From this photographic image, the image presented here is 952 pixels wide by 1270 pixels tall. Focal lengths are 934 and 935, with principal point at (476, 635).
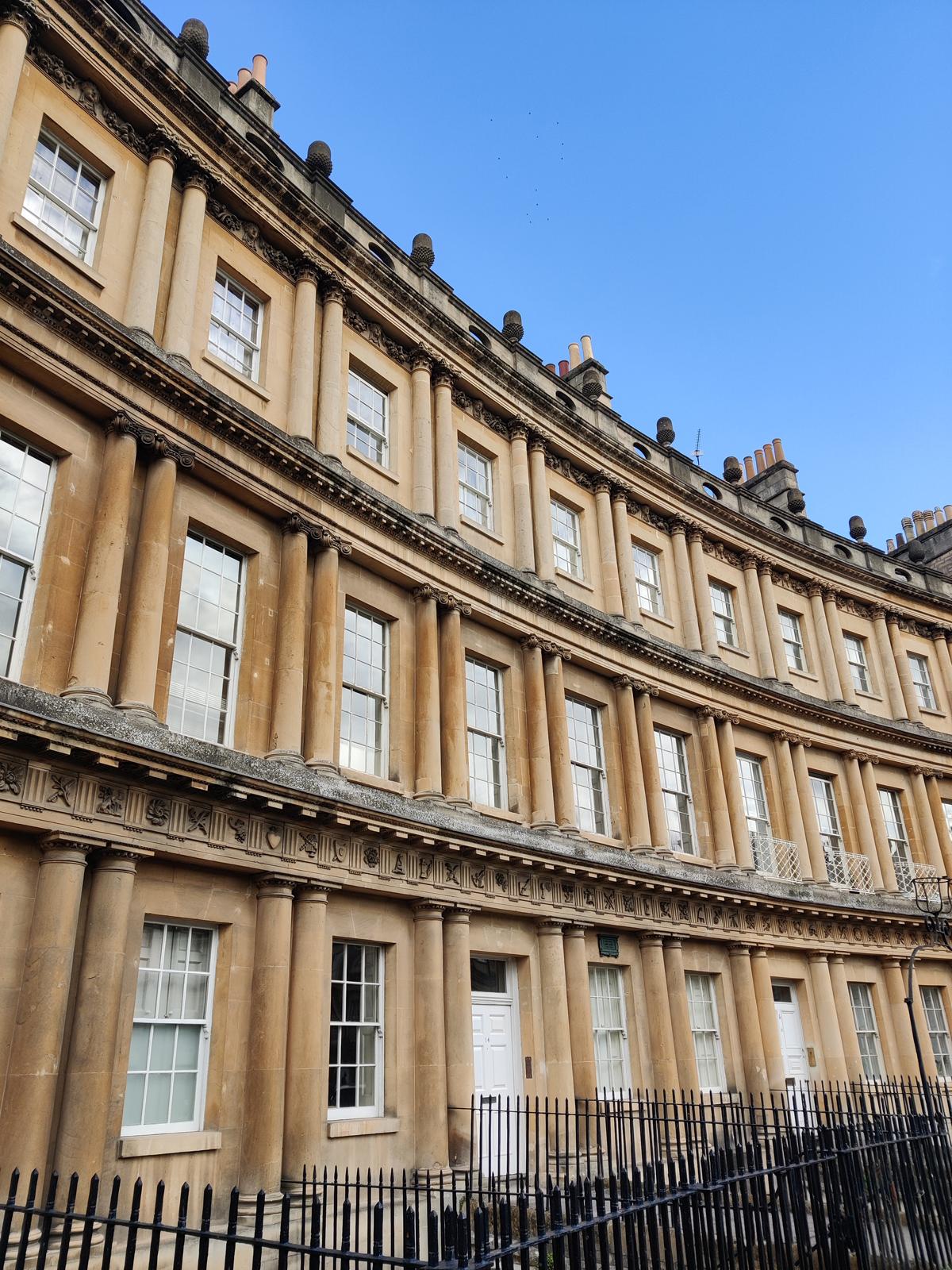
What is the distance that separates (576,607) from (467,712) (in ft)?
10.7

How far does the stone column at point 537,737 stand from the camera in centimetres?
1516

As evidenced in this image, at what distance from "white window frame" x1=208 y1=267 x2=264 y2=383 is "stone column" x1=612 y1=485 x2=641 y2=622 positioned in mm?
8525

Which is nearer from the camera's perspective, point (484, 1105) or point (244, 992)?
point (244, 992)

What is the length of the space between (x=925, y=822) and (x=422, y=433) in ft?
56.0

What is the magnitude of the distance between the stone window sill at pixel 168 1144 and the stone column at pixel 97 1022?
16.5 inches

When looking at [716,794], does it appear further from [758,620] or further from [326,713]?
[326,713]

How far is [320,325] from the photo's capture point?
48.5ft

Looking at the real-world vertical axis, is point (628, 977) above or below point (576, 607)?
below

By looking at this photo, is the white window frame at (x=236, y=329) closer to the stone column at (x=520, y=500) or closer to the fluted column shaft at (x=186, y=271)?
the fluted column shaft at (x=186, y=271)

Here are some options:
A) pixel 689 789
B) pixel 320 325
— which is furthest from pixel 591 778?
pixel 320 325

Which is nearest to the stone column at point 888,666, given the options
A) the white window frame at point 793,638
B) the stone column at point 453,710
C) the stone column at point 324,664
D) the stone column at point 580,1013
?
the white window frame at point 793,638

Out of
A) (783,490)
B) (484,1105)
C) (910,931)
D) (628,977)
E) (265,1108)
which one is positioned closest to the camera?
(265,1108)

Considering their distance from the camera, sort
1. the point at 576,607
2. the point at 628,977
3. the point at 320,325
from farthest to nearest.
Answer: the point at 576,607 < the point at 628,977 < the point at 320,325

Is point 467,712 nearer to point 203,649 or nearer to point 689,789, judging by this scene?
point 203,649
